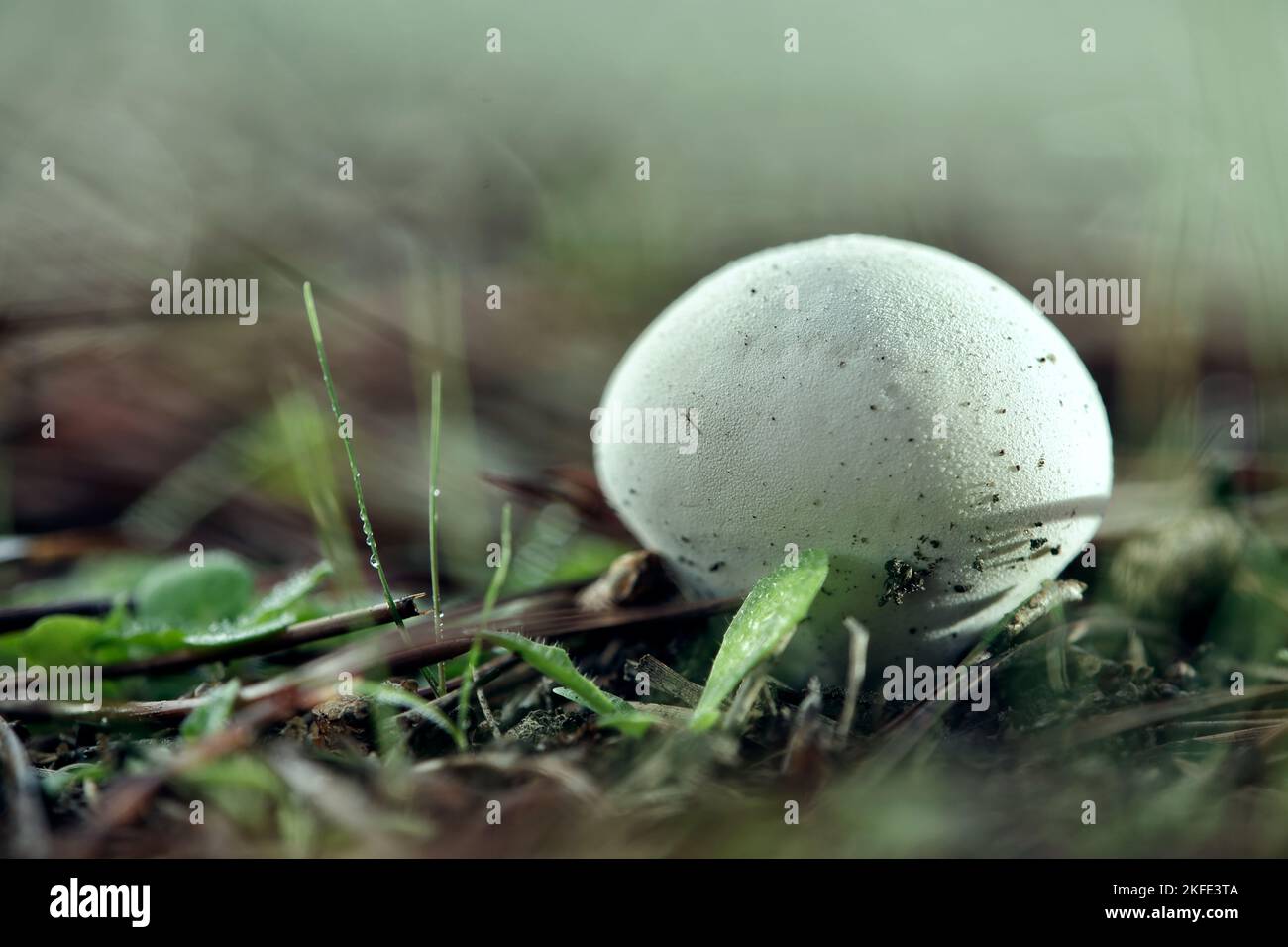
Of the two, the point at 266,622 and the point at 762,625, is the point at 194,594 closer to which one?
the point at 266,622

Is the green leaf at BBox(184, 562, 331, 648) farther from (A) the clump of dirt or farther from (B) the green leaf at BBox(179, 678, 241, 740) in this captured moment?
(A) the clump of dirt

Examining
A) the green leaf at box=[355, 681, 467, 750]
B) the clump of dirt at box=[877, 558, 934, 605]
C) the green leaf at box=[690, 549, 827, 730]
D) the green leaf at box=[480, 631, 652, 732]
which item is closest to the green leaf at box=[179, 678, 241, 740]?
the green leaf at box=[355, 681, 467, 750]

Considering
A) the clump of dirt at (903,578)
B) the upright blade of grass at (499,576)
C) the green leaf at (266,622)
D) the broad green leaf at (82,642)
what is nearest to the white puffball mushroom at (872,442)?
the clump of dirt at (903,578)

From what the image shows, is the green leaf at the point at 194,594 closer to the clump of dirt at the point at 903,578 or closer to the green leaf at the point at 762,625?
the green leaf at the point at 762,625

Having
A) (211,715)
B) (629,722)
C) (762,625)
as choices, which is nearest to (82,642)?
(211,715)
